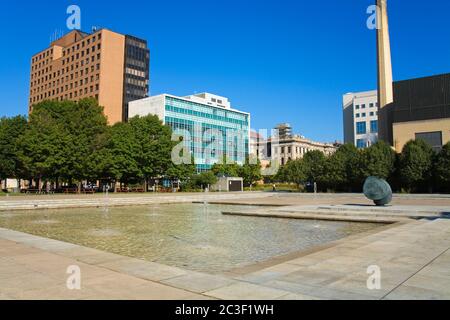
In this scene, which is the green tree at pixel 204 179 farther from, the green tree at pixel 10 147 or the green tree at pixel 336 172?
the green tree at pixel 10 147

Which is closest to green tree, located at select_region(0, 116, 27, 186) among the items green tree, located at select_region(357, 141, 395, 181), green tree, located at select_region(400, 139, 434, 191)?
green tree, located at select_region(357, 141, 395, 181)

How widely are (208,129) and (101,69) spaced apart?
32.7 meters

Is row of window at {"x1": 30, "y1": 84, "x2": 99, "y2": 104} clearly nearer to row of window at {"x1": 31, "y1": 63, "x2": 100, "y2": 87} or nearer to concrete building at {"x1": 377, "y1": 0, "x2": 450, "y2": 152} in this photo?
row of window at {"x1": 31, "y1": 63, "x2": 100, "y2": 87}

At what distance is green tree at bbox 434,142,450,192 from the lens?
5072 cm

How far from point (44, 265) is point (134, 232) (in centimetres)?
762

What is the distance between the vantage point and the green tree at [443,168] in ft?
166

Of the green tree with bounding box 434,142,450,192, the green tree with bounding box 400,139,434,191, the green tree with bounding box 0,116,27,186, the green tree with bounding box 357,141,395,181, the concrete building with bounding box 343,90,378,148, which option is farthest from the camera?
the concrete building with bounding box 343,90,378,148

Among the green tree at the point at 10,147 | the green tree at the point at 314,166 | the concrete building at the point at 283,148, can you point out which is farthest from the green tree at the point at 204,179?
the concrete building at the point at 283,148

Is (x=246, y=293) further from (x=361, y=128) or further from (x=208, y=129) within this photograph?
(x=361, y=128)

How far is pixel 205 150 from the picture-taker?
98688 millimetres

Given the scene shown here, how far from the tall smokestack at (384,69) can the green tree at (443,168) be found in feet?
91.5

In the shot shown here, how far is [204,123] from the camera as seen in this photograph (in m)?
99.6

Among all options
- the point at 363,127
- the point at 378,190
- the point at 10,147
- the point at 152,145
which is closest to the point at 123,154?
the point at 152,145

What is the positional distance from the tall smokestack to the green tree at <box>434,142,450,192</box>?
27.9 meters
